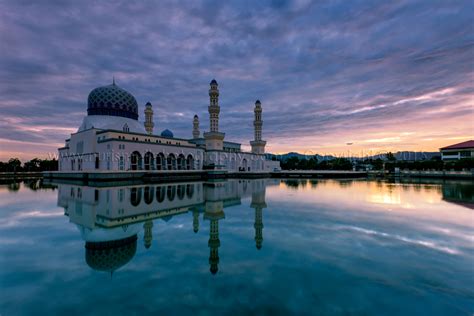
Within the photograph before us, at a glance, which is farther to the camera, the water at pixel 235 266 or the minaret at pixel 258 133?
the minaret at pixel 258 133

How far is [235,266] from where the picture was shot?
15.9 feet

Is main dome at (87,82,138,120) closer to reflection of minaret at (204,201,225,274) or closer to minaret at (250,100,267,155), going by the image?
minaret at (250,100,267,155)

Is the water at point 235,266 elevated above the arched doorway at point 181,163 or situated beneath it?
situated beneath

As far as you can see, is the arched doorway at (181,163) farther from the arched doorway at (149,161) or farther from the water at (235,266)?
the water at (235,266)

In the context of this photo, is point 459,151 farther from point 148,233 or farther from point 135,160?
point 148,233

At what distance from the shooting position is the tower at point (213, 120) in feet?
150

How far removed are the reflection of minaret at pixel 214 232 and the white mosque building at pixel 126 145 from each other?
83.8ft

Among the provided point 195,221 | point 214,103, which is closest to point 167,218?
point 195,221

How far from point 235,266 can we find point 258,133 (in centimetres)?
5355

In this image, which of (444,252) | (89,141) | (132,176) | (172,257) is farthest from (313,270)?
(89,141)

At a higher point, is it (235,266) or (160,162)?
(160,162)

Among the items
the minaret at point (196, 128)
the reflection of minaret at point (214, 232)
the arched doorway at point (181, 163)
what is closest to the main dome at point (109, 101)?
the arched doorway at point (181, 163)

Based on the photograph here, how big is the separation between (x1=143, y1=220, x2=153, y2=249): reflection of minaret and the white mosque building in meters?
27.1

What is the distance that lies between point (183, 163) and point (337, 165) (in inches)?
1810
